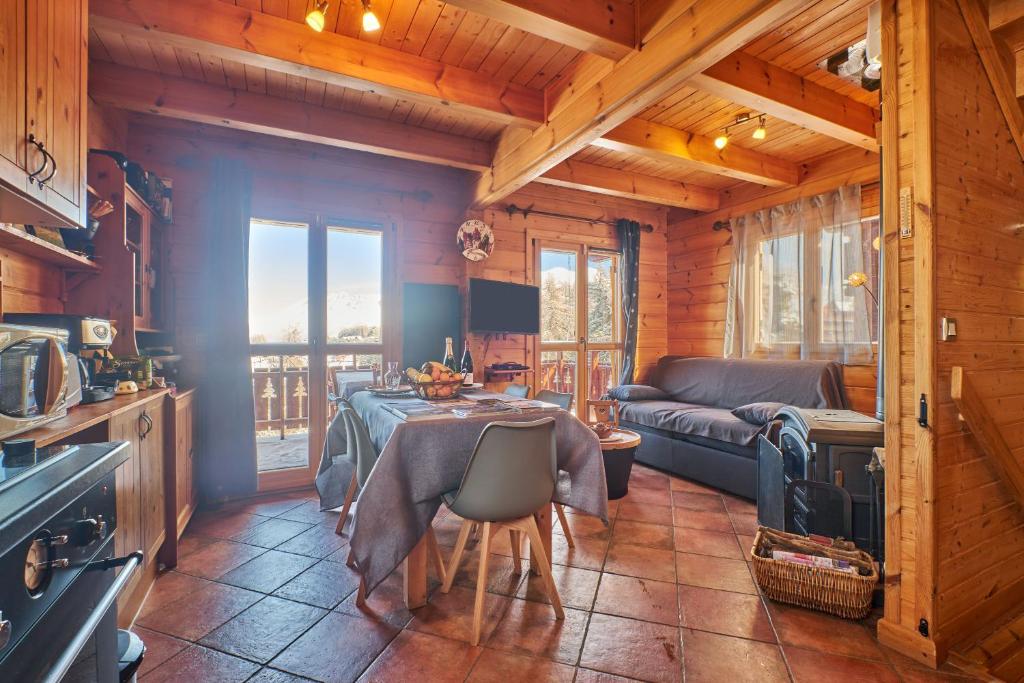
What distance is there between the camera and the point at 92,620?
2.62 feet

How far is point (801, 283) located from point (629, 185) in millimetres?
1803

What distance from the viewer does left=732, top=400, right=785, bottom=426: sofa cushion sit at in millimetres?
3490

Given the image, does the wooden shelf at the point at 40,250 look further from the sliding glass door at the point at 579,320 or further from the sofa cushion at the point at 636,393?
the sofa cushion at the point at 636,393

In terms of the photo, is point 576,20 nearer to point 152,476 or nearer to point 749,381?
point 152,476

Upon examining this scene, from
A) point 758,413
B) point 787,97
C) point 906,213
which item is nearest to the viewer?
point 906,213

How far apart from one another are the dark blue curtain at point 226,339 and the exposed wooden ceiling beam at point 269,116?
53cm

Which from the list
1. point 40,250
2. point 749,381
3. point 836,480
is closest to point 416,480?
point 40,250

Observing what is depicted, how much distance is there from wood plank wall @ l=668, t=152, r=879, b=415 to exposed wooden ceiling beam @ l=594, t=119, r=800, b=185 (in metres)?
0.31

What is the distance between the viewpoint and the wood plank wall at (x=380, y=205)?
11.2 feet

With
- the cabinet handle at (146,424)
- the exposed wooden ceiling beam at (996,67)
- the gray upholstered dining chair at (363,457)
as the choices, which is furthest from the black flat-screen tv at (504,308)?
the exposed wooden ceiling beam at (996,67)

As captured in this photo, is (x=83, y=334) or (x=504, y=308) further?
(x=504, y=308)

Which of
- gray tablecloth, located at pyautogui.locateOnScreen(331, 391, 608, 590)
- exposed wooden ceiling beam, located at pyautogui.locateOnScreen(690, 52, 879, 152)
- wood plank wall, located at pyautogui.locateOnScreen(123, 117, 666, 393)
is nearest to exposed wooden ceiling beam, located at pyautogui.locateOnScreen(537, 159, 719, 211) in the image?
wood plank wall, located at pyautogui.locateOnScreen(123, 117, 666, 393)

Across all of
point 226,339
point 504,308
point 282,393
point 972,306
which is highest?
point 504,308

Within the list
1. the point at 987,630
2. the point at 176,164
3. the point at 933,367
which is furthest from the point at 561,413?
the point at 176,164
